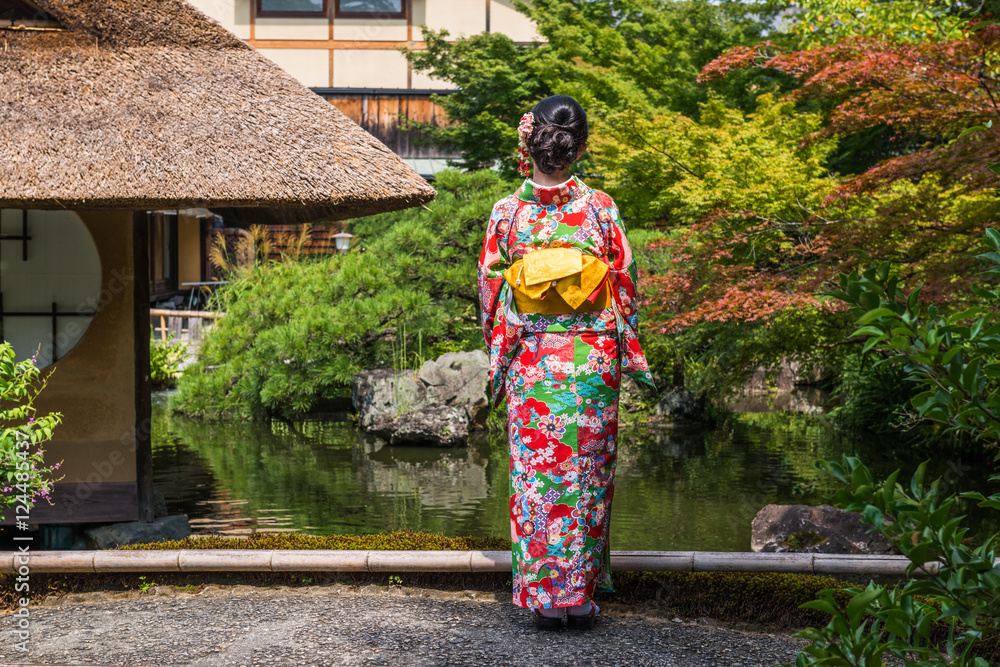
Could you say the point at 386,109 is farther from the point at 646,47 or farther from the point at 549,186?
the point at 549,186

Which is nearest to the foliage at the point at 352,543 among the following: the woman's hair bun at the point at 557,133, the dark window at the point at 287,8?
the woman's hair bun at the point at 557,133

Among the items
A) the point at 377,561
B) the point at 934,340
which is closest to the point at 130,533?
the point at 377,561

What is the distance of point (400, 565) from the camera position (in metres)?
3.66

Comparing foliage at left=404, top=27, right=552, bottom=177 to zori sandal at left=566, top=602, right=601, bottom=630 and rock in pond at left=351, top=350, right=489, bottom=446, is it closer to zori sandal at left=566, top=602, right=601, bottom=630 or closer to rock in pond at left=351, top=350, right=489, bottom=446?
rock in pond at left=351, top=350, right=489, bottom=446

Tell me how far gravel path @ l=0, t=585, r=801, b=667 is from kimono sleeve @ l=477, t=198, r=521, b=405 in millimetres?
934

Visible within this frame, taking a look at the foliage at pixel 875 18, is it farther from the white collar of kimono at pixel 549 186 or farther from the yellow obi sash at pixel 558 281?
the yellow obi sash at pixel 558 281

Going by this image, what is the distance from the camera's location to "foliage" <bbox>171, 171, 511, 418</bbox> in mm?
9469

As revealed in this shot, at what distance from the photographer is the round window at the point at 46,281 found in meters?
4.58

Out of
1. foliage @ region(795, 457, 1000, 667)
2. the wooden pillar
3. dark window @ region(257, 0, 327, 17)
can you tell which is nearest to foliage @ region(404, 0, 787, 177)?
dark window @ region(257, 0, 327, 17)

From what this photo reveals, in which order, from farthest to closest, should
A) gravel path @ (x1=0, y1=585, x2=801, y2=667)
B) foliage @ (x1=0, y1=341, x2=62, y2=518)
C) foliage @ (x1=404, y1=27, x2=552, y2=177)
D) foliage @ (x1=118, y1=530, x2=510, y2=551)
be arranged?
1. foliage @ (x1=404, y1=27, x2=552, y2=177)
2. foliage @ (x1=118, y1=530, x2=510, y2=551)
3. foliage @ (x1=0, y1=341, x2=62, y2=518)
4. gravel path @ (x1=0, y1=585, x2=801, y2=667)

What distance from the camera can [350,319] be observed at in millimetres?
9477

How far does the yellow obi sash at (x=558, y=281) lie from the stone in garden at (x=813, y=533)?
8.46 feet

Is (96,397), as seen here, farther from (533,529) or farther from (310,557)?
(533,529)

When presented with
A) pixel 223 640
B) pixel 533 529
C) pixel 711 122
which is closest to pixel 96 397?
pixel 223 640
